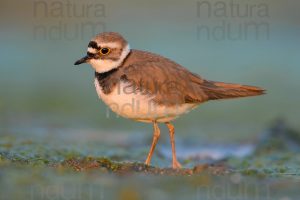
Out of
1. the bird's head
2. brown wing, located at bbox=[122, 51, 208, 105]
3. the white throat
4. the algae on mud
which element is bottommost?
the algae on mud

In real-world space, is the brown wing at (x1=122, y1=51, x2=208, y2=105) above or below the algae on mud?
above

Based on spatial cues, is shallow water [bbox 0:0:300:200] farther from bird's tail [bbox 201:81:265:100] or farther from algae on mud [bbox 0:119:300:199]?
bird's tail [bbox 201:81:265:100]

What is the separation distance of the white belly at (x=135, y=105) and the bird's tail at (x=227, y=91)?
40 cm

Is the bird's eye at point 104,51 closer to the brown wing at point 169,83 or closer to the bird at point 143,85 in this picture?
the bird at point 143,85

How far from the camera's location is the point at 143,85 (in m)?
7.45

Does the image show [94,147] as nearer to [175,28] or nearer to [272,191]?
[272,191]

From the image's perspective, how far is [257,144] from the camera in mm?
10078

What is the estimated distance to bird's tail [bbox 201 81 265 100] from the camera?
7898 millimetres

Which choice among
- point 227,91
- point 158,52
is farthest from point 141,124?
point 227,91

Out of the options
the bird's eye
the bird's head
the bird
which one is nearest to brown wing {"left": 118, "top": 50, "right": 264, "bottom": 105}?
the bird

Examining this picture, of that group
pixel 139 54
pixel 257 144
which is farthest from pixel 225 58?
pixel 139 54

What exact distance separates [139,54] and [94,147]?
7.71ft

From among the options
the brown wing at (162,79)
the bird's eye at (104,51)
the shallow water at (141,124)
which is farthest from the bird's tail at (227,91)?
the bird's eye at (104,51)

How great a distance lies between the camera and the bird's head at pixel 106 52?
7.68m
